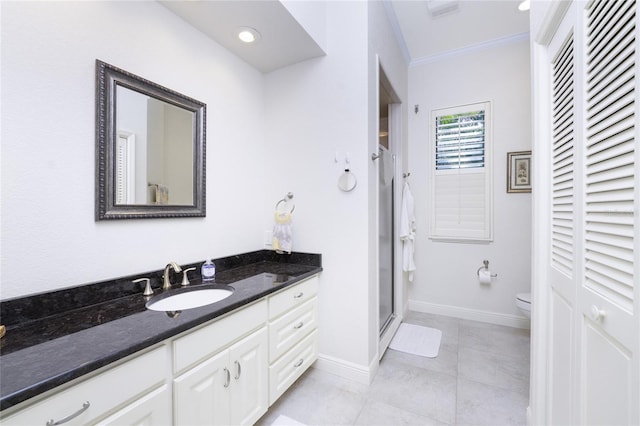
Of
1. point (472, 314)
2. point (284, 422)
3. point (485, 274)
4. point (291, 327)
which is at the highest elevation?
point (485, 274)

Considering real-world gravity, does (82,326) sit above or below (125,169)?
below

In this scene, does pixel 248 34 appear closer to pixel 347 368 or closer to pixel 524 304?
pixel 347 368

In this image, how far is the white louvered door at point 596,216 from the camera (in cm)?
68

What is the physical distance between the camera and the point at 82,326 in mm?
982

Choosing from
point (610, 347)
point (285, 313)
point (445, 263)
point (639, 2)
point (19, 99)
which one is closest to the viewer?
point (639, 2)

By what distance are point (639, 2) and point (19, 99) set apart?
200cm

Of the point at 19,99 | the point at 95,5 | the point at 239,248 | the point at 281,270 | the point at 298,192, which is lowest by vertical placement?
the point at 281,270

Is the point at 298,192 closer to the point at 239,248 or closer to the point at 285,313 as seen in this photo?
the point at 239,248

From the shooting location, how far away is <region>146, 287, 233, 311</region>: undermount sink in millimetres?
1361

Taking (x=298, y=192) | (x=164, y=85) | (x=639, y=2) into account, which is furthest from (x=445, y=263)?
(x=164, y=85)

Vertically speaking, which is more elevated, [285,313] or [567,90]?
[567,90]

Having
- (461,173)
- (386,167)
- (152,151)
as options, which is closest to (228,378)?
(152,151)

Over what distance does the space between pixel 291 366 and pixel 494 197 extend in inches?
103

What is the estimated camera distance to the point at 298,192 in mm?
2088
